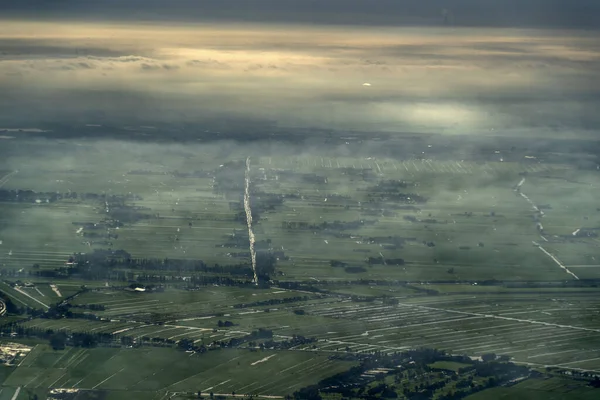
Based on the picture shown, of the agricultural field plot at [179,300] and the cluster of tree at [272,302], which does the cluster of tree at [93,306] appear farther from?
the cluster of tree at [272,302]

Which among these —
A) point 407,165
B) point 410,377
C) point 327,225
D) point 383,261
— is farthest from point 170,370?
point 407,165

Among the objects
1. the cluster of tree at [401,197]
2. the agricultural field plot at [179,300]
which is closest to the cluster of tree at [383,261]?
the agricultural field plot at [179,300]

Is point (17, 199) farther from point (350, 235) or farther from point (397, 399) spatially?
point (397, 399)

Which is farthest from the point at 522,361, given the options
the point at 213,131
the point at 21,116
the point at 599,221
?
the point at 21,116

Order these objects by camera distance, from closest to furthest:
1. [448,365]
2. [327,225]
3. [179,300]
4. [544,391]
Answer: [544,391] < [448,365] < [179,300] < [327,225]

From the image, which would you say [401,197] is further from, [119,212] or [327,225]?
[119,212]

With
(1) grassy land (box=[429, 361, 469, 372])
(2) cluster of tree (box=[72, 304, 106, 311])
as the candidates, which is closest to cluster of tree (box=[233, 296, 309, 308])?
(2) cluster of tree (box=[72, 304, 106, 311])

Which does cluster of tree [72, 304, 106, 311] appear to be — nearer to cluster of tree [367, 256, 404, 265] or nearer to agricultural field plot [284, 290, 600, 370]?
agricultural field plot [284, 290, 600, 370]
